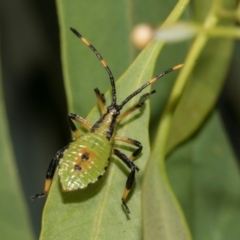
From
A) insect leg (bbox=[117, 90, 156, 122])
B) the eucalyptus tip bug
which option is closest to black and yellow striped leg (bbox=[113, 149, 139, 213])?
the eucalyptus tip bug

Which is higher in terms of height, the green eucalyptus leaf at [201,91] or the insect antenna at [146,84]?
the insect antenna at [146,84]

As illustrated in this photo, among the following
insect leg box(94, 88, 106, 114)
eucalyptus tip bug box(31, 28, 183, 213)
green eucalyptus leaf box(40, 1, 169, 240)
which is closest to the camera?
green eucalyptus leaf box(40, 1, 169, 240)

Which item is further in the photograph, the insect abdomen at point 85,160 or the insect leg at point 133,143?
the insect abdomen at point 85,160

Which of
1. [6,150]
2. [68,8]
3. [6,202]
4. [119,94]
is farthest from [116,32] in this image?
[6,202]

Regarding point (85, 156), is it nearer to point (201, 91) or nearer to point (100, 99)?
point (100, 99)

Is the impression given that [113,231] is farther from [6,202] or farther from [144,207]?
[6,202]

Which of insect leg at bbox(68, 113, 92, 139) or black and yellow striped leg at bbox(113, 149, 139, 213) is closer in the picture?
black and yellow striped leg at bbox(113, 149, 139, 213)

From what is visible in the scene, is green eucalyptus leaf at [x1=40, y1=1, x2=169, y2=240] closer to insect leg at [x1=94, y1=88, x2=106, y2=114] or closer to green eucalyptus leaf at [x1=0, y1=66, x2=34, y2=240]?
insect leg at [x1=94, y1=88, x2=106, y2=114]

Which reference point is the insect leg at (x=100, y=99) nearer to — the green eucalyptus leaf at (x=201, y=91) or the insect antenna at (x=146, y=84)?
the insect antenna at (x=146, y=84)

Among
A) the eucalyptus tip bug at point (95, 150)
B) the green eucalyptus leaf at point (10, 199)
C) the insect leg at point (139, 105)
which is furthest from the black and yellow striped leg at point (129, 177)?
the green eucalyptus leaf at point (10, 199)
